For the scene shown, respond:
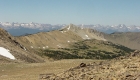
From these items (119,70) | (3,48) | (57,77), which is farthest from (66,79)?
(3,48)

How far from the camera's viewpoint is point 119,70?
20219mm

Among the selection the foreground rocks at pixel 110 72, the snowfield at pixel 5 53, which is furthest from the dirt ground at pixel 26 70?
the snowfield at pixel 5 53

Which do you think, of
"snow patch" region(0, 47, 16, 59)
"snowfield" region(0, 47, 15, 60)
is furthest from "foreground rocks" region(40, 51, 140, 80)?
"snow patch" region(0, 47, 16, 59)

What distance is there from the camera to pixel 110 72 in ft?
66.6

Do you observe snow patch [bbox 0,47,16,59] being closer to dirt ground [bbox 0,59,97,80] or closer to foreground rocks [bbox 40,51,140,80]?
dirt ground [bbox 0,59,97,80]

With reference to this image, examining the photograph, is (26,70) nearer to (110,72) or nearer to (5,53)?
(110,72)

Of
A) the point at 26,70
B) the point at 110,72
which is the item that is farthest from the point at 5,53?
the point at 110,72

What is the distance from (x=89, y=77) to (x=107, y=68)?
218 centimetres

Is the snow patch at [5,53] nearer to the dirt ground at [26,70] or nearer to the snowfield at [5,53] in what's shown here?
the snowfield at [5,53]

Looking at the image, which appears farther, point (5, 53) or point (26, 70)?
point (5, 53)

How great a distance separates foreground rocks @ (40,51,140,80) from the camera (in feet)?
62.0

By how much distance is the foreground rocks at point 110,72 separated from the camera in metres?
18.9

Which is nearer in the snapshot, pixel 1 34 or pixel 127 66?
pixel 127 66

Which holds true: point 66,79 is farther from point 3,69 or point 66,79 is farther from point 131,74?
point 3,69
